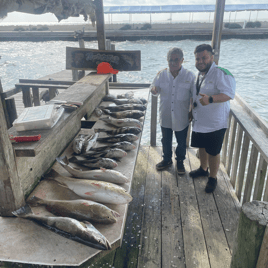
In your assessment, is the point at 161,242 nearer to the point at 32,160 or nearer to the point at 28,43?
the point at 32,160

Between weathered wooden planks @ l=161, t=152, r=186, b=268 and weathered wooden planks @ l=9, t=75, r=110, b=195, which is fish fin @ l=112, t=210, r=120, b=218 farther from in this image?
weathered wooden planks @ l=161, t=152, r=186, b=268

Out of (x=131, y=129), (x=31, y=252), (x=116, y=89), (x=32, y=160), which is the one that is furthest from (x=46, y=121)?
(x=116, y=89)

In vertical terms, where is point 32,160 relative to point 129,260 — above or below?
above

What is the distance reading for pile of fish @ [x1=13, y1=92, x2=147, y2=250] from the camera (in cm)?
186

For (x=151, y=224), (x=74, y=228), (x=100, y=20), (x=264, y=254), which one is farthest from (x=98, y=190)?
(x=100, y=20)

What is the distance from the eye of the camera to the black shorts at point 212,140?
388 centimetres

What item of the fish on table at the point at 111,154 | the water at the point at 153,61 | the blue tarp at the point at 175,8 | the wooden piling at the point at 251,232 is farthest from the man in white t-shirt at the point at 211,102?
the blue tarp at the point at 175,8

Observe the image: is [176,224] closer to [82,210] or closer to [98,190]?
[98,190]

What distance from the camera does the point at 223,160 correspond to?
5094 mm

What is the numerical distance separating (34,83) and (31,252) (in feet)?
17.7

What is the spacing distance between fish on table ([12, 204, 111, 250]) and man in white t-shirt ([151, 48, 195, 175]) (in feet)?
9.80

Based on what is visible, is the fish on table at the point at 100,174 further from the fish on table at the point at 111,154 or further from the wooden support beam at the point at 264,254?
the wooden support beam at the point at 264,254

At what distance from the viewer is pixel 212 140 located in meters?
3.92

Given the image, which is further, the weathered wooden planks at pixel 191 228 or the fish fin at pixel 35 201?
the weathered wooden planks at pixel 191 228
